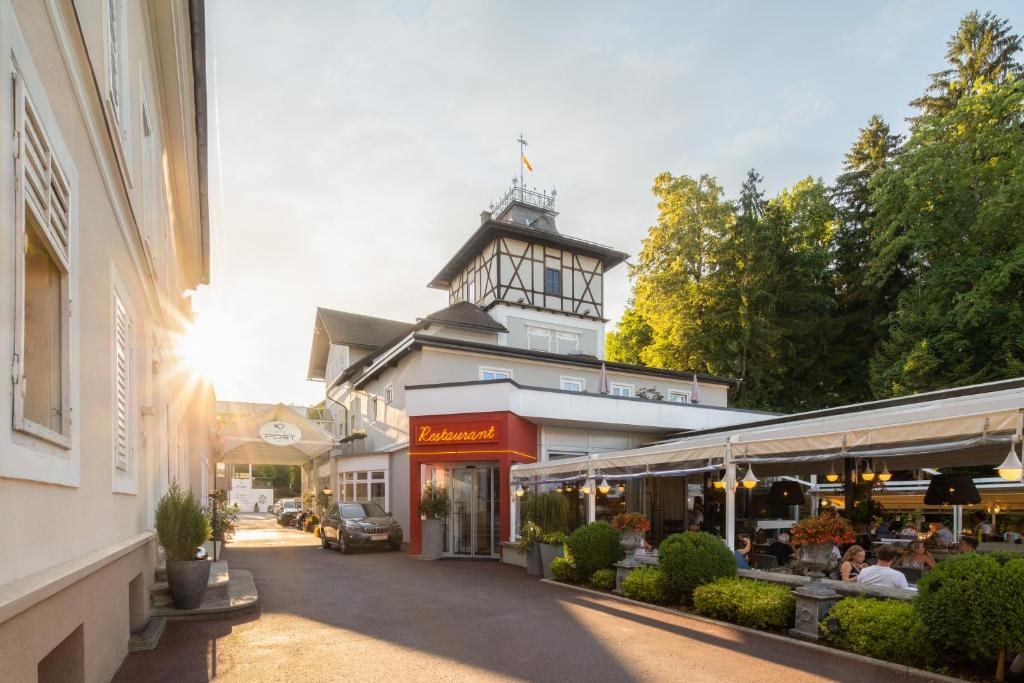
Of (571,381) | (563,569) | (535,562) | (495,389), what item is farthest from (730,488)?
(571,381)

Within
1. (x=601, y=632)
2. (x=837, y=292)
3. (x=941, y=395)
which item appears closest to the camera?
(x=601, y=632)

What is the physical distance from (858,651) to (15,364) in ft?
26.3

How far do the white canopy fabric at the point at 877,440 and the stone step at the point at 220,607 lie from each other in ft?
22.9

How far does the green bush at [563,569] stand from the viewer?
42.7 ft

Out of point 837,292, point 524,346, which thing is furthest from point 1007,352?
point 524,346

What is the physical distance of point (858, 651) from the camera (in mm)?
7340

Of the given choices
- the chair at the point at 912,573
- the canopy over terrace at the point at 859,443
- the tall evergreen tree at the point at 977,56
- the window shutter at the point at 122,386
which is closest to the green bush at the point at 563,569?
the canopy over terrace at the point at 859,443

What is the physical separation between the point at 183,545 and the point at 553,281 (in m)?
23.5

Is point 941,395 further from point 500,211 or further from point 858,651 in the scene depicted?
point 500,211

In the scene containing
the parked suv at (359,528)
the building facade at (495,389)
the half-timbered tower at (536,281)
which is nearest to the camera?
the building facade at (495,389)

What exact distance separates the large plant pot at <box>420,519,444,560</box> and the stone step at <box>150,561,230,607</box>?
6582 millimetres

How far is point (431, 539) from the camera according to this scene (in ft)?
59.8

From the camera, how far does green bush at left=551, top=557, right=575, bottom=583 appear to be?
42.7 ft

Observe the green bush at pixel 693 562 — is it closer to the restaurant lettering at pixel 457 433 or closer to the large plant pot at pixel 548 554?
the large plant pot at pixel 548 554
